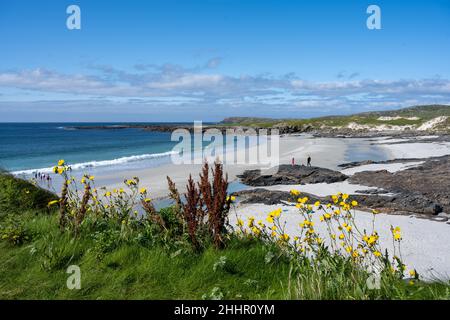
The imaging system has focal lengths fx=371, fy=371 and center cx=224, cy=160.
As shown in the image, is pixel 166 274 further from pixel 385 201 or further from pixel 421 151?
pixel 421 151

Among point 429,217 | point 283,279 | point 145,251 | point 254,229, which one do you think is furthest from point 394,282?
point 429,217

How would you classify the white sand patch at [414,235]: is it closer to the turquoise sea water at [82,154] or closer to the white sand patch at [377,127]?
the turquoise sea water at [82,154]

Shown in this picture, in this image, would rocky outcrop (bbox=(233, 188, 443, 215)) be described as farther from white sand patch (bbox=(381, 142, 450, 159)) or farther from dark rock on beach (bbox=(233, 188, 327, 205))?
white sand patch (bbox=(381, 142, 450, 159))

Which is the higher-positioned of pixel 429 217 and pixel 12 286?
pixel 12 286

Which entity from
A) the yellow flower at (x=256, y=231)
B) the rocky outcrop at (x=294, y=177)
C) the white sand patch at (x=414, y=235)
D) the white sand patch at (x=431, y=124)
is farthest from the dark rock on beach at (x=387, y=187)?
the white sand patch at (x=431, y=124)

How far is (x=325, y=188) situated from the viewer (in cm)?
2150

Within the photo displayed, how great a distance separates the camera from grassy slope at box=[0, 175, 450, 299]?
3936mm

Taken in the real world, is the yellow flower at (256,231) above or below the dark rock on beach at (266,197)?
above

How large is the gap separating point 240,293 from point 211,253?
0.82 metres

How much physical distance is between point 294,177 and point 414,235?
13.2 metres

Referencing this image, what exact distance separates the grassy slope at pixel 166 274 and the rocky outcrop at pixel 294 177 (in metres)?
18.8

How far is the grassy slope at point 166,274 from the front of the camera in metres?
3.94

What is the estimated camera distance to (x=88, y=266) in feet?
15.6
